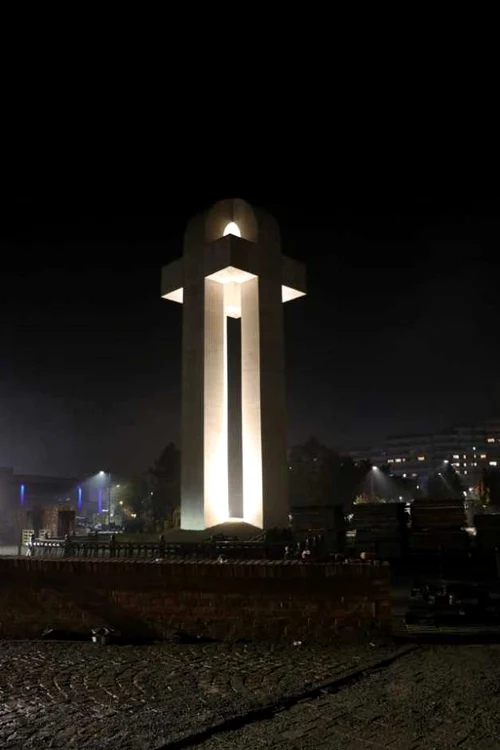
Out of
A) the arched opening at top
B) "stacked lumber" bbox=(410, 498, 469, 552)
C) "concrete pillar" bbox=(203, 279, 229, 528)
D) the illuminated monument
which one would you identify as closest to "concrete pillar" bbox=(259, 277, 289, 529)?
the illuminated monument

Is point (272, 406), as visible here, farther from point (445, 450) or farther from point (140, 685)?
point (445, 450)

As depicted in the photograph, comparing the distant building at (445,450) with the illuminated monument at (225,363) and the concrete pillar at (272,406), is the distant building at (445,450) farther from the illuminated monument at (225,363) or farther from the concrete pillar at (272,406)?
the illuminated monument at (225,363)

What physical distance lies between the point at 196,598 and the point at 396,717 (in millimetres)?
3622

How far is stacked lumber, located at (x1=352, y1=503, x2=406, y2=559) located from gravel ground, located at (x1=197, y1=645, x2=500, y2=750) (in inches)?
528

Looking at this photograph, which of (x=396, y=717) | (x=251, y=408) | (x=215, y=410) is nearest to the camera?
(x=396, y=717)

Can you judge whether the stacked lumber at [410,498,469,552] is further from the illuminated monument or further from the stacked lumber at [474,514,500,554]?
the illuminated monument

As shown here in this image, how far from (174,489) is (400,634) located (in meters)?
60.9

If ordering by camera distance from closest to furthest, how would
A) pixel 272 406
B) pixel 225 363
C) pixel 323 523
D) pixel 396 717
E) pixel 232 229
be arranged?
pixel 396 717, pixel 323 523, pixel 272 406, pixel 225 363, pixel 232 229

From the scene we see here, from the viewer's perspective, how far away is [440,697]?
19.6ft

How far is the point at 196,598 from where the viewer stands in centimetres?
841

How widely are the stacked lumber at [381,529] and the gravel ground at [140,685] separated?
1268cm

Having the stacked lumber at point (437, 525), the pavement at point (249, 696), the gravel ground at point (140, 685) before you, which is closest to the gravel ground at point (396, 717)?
the pavement at point (249, 696)

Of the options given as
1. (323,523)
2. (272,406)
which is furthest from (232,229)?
(323,523)

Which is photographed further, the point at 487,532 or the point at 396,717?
the point at 487,532
